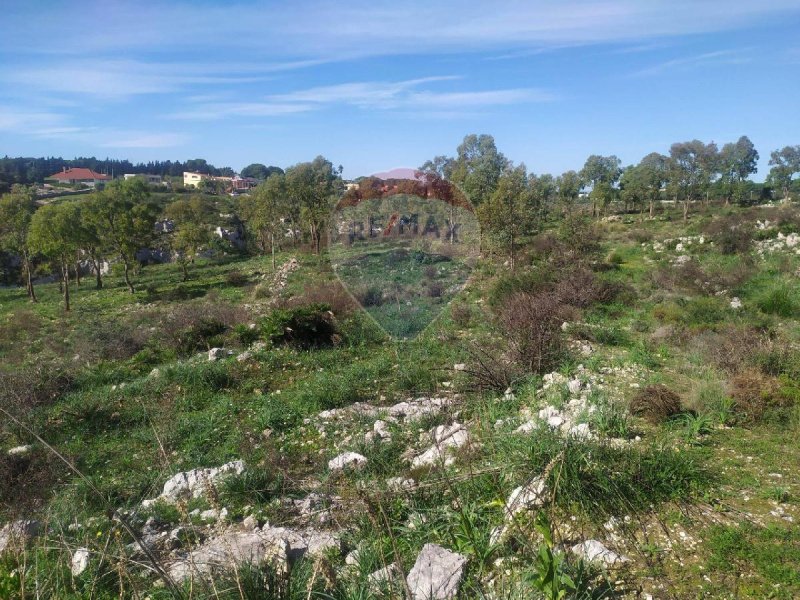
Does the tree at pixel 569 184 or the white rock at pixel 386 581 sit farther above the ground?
the tree at pixel 569 184

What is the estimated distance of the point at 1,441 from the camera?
7320mm

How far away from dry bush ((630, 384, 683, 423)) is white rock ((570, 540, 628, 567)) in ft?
8.18

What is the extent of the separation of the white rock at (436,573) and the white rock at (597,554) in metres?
0.75

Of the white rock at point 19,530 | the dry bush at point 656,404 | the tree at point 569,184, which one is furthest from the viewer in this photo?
the tree at point 569,184

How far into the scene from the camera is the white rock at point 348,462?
5145 mm

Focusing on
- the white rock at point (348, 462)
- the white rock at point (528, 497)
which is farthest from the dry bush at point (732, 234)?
the white rock at point (528, 497)

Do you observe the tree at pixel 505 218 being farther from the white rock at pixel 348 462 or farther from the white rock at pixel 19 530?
the white rock at pixel 19 530

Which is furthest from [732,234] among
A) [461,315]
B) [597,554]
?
[597,554]

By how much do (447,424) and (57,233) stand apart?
2332 cm

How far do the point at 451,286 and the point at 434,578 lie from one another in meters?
6.75

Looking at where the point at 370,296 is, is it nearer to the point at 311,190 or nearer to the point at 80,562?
the point at 80,562

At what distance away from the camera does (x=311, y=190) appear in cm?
3050

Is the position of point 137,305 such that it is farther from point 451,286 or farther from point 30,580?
point 30,580

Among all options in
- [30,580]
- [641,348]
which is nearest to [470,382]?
[641,348]
